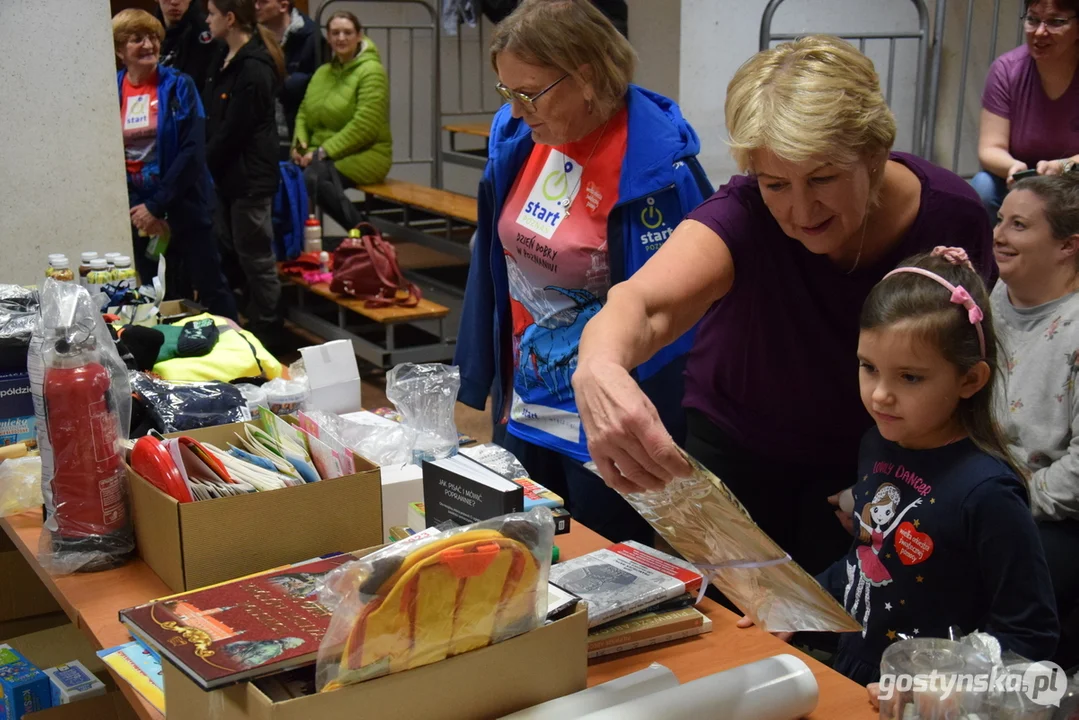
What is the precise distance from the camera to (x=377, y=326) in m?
6.04

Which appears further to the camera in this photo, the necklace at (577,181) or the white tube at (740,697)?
the necklace at (577,181)

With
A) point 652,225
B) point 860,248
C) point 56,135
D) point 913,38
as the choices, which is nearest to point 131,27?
point 56,135

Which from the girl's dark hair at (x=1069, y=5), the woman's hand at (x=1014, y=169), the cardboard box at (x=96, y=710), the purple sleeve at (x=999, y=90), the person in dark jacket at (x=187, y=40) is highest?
the girl's dark hair at (x=1069, y=5)

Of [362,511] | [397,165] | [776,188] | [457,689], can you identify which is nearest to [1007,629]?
[776,188]

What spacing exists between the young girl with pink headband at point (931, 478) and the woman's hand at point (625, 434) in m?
0.55

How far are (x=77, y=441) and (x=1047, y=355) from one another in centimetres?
212

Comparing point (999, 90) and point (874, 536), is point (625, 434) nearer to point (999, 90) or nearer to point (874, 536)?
point (874, 536)

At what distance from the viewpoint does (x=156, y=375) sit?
94.6 inches

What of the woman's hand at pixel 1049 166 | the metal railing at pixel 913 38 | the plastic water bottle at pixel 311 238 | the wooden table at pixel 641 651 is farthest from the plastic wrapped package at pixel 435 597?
the plastic water bottle at pixel 311 238

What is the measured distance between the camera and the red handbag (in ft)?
17.5

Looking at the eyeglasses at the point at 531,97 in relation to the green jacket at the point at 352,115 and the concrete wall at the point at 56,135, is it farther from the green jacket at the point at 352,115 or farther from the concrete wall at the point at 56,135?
the green jacket at the point at 352,115

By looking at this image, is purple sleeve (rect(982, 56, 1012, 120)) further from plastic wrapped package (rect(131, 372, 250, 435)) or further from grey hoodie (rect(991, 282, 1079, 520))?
plastic wrapped package (rect(131, 372, 250, 435))

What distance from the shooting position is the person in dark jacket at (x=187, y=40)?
18.5ft

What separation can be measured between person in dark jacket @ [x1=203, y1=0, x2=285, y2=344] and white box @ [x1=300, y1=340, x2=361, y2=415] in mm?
3496
